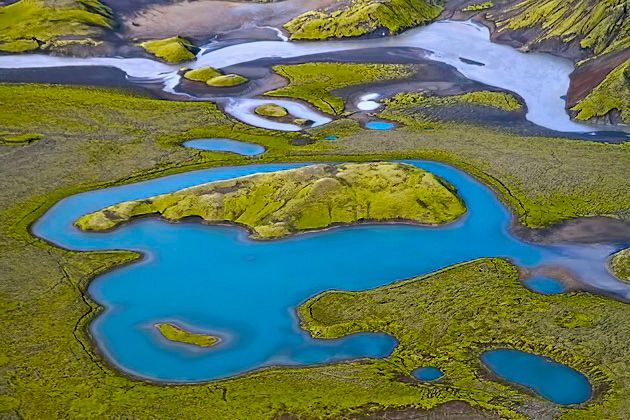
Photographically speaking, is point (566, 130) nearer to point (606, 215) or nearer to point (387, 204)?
point (606, 215)

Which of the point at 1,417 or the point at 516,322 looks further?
the point at 516,322

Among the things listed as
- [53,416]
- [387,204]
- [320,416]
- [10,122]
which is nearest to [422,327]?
[320,416]

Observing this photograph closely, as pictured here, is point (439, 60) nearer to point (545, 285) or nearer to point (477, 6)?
point (477, 6)

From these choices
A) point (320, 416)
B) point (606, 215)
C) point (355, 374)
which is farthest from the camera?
point (606, 215)

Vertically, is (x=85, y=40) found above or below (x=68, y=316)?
above

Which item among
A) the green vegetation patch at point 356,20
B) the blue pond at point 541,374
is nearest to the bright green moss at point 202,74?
the green vegetation patch at point 356,20

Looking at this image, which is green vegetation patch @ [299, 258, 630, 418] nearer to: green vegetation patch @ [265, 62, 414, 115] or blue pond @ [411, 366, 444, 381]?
blue pond @ [411, 366, 444, 381]

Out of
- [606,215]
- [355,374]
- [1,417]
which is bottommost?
[1,417]

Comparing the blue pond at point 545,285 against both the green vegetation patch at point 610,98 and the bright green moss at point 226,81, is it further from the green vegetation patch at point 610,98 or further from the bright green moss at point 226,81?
the bright green moss at point 226,81
